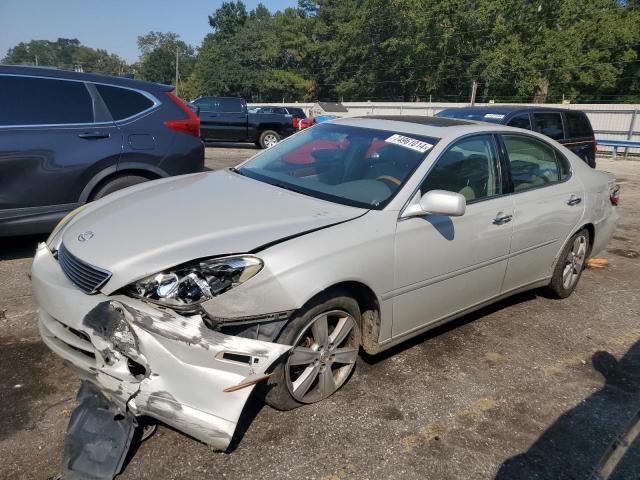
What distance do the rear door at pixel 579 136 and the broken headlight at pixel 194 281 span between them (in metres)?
8.20

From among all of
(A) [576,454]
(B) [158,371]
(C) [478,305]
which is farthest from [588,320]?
(B) [158,371]

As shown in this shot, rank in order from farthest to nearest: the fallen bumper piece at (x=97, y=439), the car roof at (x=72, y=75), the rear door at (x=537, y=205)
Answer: the car roof at (x=72, y=75) → the rear door at (x=537, y=205) → the fallen bumper piece at (x=97, y=439)

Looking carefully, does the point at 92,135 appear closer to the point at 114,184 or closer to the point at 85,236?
the point at 114,184

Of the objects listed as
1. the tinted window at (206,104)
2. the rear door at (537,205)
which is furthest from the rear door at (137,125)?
the tinted window at (206,104)

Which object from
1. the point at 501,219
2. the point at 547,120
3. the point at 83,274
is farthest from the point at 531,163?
the point at 547,120

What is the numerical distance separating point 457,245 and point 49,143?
3.73 metres

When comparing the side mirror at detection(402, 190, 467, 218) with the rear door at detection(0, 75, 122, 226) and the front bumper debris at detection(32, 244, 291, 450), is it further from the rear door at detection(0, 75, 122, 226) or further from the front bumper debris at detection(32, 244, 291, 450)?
the rear door at detection(0, 75, 122, 226)

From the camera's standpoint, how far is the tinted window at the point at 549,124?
28.3ft

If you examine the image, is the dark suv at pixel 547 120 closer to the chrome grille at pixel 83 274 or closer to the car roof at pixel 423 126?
the car roof at pixel 423 126

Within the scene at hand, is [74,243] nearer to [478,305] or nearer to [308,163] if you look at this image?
[308,163]

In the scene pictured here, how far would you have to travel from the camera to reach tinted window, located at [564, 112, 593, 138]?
9266 millimetres

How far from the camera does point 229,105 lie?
1736cm

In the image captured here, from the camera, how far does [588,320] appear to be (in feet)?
14.7

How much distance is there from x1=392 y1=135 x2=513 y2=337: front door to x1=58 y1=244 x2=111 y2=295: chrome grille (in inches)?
62.9
